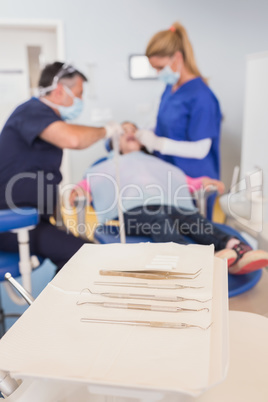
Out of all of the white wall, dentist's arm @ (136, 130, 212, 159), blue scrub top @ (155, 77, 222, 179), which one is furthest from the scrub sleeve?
the white wall

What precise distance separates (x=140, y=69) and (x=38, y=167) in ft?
6.38

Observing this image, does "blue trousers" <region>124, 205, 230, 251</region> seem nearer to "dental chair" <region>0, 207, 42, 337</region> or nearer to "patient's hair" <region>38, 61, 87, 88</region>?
"dental chair" <region>0, 207, 42, 337</region>

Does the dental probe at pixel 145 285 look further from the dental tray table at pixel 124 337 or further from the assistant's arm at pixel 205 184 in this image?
the assistant's arm at pixel 205 184

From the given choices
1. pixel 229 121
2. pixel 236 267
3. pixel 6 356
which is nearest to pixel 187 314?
pixel 6 356

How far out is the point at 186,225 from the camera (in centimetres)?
138

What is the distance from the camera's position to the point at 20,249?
1.24 m

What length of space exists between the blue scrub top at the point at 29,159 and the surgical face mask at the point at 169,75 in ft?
2.51

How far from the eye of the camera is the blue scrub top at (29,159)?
1.32m

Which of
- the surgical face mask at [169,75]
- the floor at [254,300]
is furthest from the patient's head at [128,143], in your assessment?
the floor at [254,300]

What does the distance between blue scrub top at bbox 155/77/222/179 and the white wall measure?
86 centimetres

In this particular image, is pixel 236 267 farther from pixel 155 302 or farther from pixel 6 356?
pixel 6 356

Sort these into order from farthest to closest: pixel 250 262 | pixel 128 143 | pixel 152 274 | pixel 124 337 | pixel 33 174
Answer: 1. pixel 128 143
2. pixel 33 174
3. pixel 250 262
4. pixel 152 274
5. pixel 124 337

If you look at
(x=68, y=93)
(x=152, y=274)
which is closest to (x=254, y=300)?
(x=152, y=274)

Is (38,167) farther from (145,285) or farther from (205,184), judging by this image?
(145,285)
